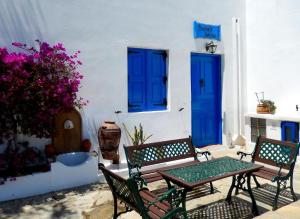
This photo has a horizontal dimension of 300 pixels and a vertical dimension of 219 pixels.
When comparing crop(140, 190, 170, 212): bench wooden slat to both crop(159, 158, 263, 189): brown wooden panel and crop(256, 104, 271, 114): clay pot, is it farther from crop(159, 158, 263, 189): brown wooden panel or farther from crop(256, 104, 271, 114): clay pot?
crop(256, 104, 271, 114): clay pot

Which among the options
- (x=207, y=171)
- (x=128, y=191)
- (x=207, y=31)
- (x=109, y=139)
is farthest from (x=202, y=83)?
(x=128, y=191)

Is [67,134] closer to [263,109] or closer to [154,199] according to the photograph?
[154,199]

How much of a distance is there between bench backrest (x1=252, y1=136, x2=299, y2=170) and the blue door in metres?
2.75

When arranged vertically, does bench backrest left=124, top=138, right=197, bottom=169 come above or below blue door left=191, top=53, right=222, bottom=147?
below

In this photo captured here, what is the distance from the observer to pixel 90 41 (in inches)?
228

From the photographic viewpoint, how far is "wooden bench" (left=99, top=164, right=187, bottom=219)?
9.38 ft

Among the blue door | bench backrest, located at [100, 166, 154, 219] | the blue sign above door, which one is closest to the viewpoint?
bench backrest, located at [100, 166, 154, 219]

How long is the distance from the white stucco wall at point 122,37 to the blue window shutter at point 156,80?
0.47 feet

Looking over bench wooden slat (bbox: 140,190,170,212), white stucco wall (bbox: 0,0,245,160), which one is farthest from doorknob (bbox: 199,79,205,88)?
bench wooden slat (bbox: 140,190,170,212)

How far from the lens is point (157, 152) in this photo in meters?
4.78

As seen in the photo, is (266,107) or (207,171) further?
(266,107)

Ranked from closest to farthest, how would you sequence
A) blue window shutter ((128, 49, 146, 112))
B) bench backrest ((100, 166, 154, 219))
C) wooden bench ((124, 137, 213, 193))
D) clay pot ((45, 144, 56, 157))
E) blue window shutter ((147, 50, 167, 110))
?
bench backrest ((100, 166, 154, 219)) < wooden bench ((124, 137, 213, 193)) < clay pot ((45, 144, 56, 157)) < blue window shutter ((128, 49, 146, 112)) < blue window shutter ((147, 50, 167, 110))

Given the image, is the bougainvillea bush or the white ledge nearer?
the bougainvillea bush

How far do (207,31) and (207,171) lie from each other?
455 cm
